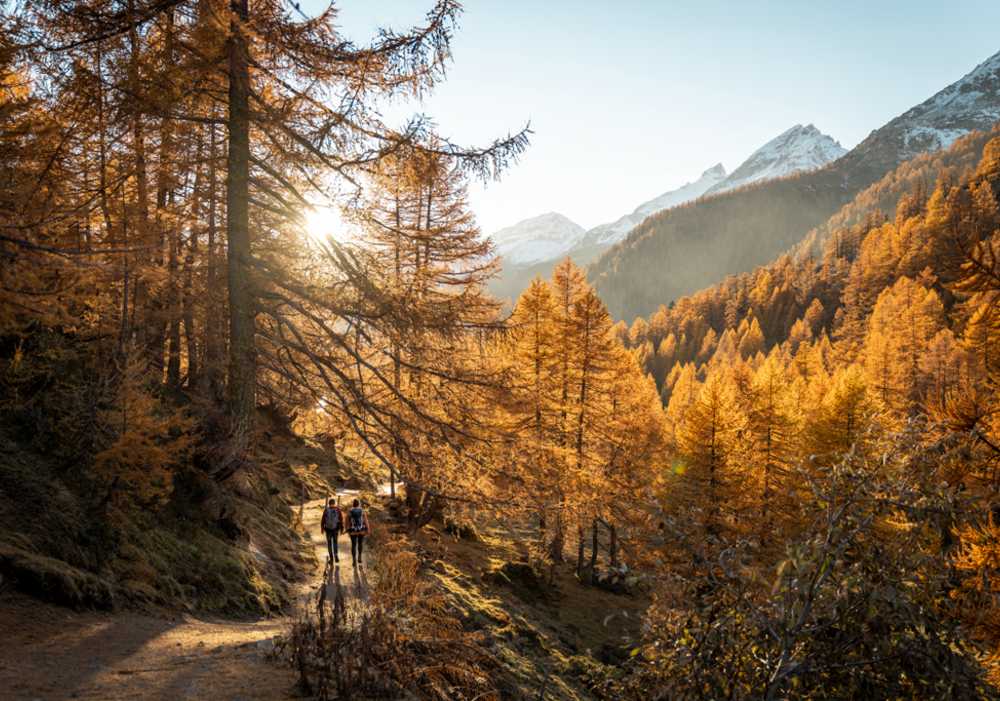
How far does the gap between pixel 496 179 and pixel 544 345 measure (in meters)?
13.3

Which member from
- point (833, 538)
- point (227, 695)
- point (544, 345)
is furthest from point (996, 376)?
point (544, 345)

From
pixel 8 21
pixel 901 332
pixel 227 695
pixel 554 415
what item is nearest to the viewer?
pixel 227 695

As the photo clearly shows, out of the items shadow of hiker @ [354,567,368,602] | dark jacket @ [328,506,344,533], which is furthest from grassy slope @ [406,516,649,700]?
dark jacket @ [328,506,344,533]

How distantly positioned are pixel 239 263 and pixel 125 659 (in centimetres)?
511

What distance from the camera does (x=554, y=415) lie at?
20.0 meters

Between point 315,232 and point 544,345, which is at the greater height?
point 315,232

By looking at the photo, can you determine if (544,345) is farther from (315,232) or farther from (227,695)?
(227,695)

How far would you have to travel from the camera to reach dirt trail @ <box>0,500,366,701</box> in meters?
5.04

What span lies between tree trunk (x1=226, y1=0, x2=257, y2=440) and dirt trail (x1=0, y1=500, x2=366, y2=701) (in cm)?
262

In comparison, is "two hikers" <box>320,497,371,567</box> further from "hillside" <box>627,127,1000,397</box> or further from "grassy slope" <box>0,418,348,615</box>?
"hillside" <box>627,127,1000,397</box>

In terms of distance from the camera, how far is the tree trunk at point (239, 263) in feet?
25.0

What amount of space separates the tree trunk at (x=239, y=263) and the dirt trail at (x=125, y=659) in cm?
262

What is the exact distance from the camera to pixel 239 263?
779 cm

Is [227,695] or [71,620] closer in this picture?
[227,695]
